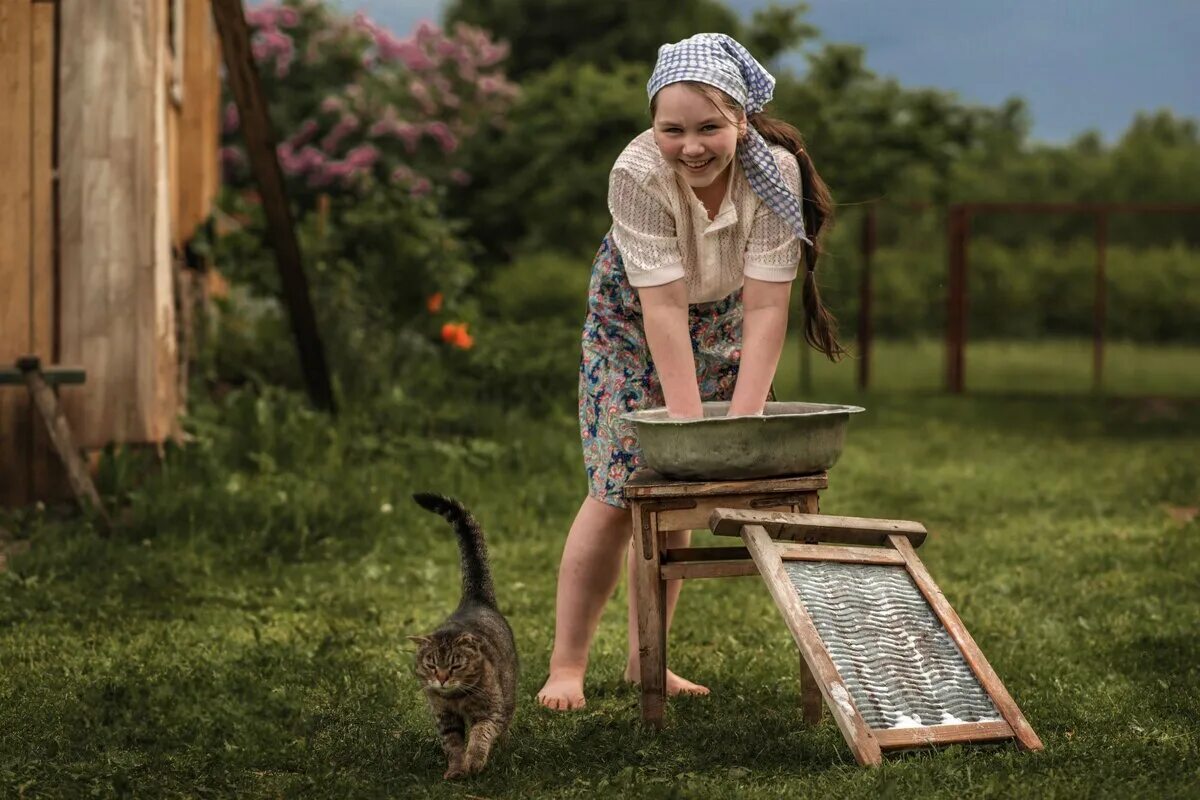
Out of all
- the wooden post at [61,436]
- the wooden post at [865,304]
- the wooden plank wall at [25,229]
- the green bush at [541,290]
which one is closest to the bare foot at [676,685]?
the wooden post at [61,436]

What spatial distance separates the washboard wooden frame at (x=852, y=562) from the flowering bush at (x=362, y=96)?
12.0 meters

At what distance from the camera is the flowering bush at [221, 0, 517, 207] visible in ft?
52.9

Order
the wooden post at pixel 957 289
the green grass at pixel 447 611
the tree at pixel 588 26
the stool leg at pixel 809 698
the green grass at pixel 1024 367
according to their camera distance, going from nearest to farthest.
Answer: the green grass at pixel 447 611 < the stool leg at pixel 809 698 < the wooden post at pixel 957 289 < the green grass at pixel 1024 367 < the tree at pixel 588 26

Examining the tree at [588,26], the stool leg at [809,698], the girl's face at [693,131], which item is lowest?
the stool leg at [809,698]

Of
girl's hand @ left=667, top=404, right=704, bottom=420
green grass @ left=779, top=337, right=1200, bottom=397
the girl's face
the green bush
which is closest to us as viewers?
the girl's face

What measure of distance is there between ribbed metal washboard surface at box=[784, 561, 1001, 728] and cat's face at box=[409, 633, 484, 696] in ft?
2.45

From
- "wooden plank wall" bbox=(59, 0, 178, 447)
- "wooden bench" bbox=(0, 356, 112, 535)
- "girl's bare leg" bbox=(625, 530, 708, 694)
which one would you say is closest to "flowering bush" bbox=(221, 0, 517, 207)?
"wooden plank wall" bbox=(59, 0, 178, 447)

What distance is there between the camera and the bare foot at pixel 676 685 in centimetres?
426

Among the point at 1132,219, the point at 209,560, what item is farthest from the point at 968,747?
the point at 1132,219

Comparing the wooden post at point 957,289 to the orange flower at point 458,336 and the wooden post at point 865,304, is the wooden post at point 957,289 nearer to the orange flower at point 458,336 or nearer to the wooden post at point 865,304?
the wooden post at point 865,304

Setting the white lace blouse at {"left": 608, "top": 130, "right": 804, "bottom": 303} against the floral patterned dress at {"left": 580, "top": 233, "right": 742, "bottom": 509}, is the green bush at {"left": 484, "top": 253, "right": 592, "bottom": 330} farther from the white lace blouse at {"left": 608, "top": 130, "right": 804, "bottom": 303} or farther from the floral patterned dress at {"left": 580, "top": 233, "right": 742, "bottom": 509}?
the white lace blouse at {"left": 608, "top": 130, "right": 804, "bottom": 303}

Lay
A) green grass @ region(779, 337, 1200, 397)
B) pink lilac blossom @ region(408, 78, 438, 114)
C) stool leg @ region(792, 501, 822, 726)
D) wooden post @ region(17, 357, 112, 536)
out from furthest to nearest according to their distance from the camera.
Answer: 1. green grass @ region(779, 337, 1200, 397)
2. pink lilac blossom @ region(408, 78, 438, 114)
3. wooden post @ region(17, 357, 112, 536)
4. stool leg @ region(792, 501, 822, 726)

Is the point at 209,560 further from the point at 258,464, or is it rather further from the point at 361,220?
the point at 361,220

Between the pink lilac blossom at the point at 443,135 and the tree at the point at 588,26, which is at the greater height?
the tree at the point at 588,26
